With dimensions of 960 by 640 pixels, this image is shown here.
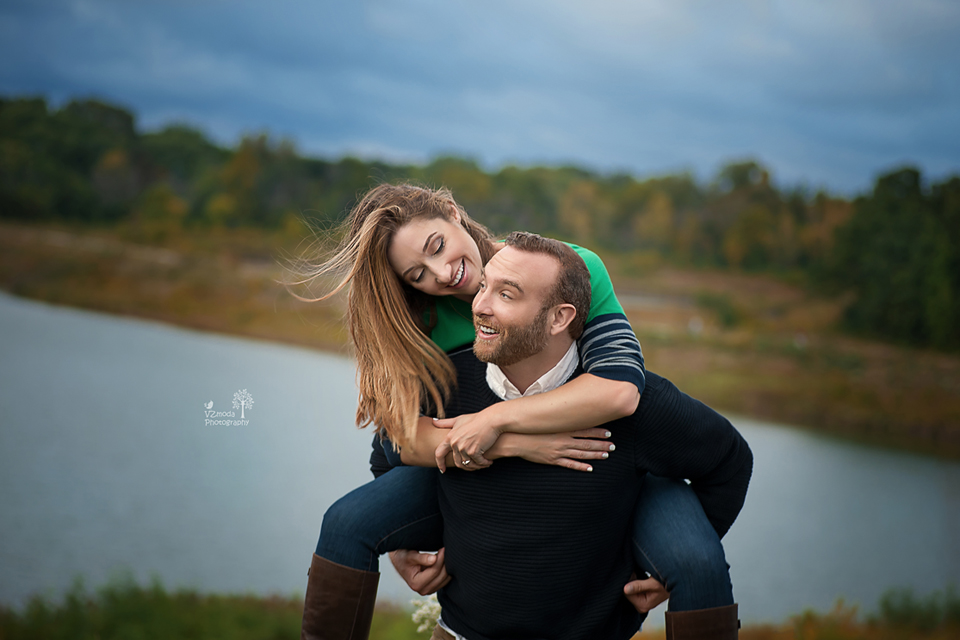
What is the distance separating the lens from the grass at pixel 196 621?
24.0 ft

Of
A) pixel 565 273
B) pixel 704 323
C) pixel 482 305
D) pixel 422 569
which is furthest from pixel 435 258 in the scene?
pixel 704 323

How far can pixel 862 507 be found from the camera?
12.8 metres

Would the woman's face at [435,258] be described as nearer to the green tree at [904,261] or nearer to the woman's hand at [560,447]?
the woman's hand at [560,447]

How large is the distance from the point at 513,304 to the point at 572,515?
0.62 meters

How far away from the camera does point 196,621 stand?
25.7 ft

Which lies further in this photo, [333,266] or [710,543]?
[333,266]

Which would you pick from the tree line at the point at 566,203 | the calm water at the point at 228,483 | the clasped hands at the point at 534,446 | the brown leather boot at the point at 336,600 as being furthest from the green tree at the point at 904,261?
the brown leather boot at the point at 336,600

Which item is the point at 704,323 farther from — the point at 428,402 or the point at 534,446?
the point at 534,446

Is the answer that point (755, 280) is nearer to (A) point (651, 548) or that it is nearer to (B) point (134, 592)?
(B) point (134, 592)

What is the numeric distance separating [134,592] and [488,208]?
1070 cm

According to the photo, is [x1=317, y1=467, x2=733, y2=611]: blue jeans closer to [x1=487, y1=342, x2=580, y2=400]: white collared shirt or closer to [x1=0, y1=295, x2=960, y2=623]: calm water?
[x1=487, y1=342, x2=580, y2=400]: white collared shirt

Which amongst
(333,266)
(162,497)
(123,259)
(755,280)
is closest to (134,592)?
(162,497)

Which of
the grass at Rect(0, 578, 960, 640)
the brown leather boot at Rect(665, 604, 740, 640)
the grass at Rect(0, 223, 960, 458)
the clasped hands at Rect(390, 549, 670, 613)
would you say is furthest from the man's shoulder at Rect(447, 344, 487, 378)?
the grass at Rect(0, 223, 960, 458)

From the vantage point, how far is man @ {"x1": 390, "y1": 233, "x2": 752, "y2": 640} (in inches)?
72.9
